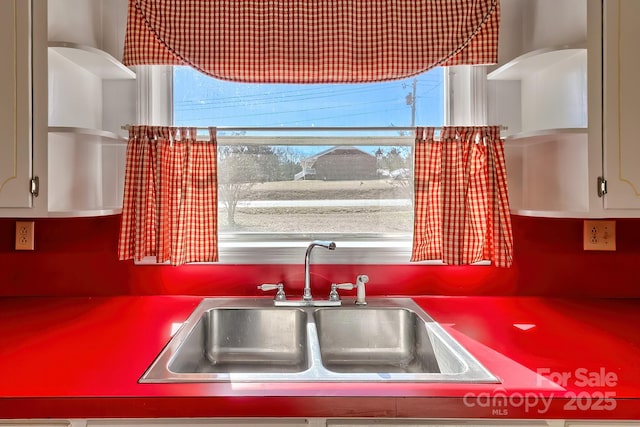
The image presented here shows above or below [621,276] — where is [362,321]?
below

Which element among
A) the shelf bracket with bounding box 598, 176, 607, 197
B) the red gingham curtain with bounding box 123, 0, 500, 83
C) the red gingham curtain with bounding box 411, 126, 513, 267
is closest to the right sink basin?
the red gingham curtain with bounding box 411, 126, 513, 267

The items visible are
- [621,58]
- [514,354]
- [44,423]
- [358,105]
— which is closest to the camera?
[44,423]

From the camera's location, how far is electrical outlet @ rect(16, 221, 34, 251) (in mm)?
1512

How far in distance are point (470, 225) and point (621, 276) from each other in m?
0.66

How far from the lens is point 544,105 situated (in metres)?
1.48

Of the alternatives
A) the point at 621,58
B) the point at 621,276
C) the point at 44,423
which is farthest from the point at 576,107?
the point at 44,423

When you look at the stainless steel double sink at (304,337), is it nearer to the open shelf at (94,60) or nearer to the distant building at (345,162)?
the distant building at (345,162)

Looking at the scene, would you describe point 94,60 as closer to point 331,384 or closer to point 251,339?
point 251,339

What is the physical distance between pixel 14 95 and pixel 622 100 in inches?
75.3

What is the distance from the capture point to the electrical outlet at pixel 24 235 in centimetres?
151

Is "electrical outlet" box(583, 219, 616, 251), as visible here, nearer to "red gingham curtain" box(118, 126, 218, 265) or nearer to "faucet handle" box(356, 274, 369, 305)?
"faucet handle" box(356, 274, 369, 305)

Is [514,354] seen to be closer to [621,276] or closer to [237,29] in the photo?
[621,276]

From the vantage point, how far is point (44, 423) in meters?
0.82

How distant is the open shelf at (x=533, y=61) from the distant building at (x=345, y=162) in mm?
591
